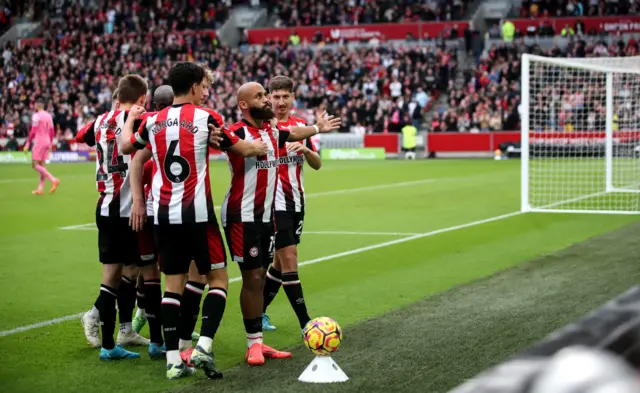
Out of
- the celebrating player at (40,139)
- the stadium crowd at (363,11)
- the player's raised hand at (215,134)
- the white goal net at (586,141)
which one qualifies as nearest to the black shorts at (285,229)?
the player's raised hand at (215,134)

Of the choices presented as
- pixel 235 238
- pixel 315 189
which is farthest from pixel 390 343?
pixel 315 189

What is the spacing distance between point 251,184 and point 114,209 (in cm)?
106

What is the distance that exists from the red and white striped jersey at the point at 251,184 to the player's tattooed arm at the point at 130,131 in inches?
25.1

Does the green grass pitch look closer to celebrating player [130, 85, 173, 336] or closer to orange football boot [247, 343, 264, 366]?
orange football boot [247, 343, 264, 366]

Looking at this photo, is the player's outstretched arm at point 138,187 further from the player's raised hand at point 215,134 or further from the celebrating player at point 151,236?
the player's raised hand at point 215,134

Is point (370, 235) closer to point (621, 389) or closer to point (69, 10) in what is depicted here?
point (621, 389)

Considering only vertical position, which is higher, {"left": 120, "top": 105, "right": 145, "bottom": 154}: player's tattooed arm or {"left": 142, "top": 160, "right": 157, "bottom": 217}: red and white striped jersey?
{"left": 120, "top": 105, "right": 145, "bottom": 154}: player's tattooed arm

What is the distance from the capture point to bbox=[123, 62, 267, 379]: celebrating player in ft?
17.8

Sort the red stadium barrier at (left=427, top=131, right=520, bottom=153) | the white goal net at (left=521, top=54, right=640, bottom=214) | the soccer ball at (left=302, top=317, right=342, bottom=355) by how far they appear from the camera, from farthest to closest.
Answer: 1. the red stadium barrier at (left=427, top=131, right=520, bottom=153)
2. the white goal net at (left=521, top=54, right=640, bottom=214)
3. the soccer ball at (left=302, top=317, right=342, bottom=355)

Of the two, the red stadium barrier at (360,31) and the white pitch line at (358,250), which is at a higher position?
the red stadium barrier at (360,31)

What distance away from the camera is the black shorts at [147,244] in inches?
243

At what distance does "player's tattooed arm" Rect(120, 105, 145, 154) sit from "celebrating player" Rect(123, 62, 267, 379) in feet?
0.28

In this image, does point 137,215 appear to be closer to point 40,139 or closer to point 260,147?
point 260,147

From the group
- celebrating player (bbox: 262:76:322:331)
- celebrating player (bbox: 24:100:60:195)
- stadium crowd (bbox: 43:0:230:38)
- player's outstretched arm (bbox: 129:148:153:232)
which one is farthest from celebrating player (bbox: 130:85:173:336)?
stadium crowd (bbox: 43:0:230:38)
